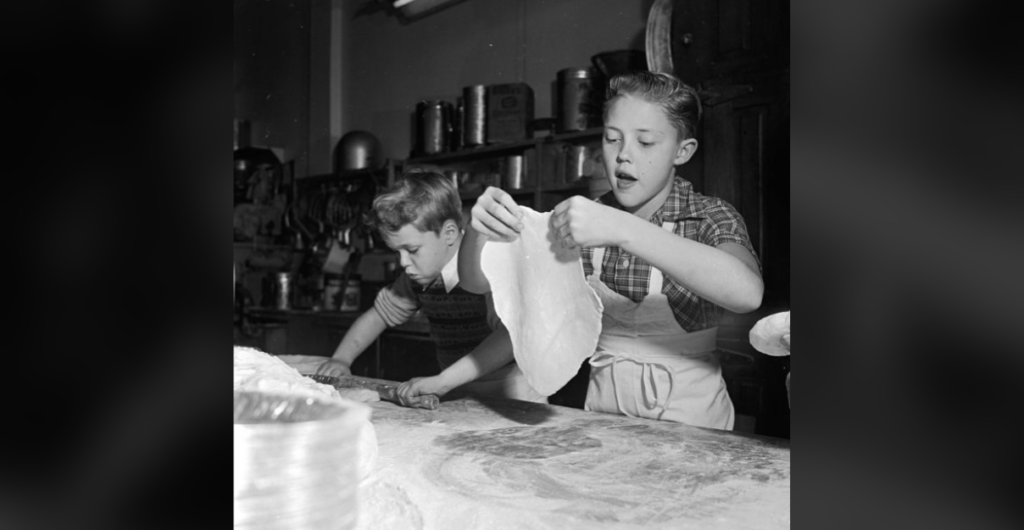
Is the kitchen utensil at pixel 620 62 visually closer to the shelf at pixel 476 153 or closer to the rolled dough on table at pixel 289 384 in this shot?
the shelf at pixel 476 153

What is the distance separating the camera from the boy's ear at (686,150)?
3.07 ft

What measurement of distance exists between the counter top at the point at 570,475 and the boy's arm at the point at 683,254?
19cm

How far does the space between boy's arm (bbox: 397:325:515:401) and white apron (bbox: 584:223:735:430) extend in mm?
142

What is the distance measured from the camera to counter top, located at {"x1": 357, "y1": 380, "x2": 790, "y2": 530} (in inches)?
31.9

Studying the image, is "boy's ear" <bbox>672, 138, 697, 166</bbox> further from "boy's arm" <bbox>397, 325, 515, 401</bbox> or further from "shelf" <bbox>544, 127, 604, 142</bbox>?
"boy's arm" <bbox>397, 325, 515, 401</bbox>

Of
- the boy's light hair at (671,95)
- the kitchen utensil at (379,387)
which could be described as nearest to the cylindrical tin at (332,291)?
the kitchen utensil at (379,387)

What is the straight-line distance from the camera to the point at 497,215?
1.04 m

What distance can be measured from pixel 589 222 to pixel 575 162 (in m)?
0.10

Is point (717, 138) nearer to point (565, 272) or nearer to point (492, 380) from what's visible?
point (565, 272)
